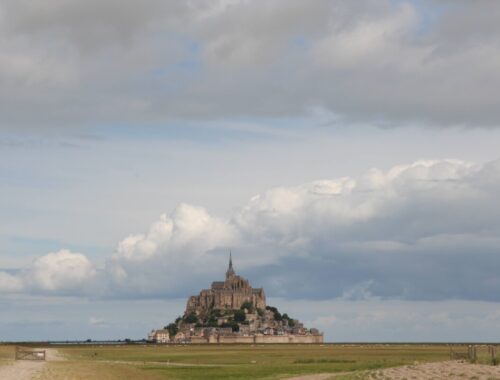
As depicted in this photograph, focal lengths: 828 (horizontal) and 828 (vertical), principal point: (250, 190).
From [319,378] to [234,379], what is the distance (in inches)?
472

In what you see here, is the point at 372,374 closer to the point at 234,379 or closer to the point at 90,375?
the point at 234,379

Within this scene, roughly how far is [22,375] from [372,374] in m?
25.8

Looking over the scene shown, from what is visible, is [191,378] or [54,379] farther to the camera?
[191,378]

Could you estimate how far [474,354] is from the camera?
62.8 m

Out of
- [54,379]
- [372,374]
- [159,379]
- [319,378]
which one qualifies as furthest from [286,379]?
[54,379]

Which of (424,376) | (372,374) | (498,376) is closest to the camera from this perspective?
(498,376)

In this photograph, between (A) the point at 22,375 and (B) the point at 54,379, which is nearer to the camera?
(B) the point at 54,379

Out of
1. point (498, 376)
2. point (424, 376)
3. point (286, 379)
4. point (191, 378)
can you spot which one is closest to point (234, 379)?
point (191, 378)

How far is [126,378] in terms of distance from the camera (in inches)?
2515

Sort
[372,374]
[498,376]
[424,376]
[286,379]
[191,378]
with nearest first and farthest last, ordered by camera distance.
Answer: [498,376]
[424,376]
[372,374]
[286,379]
[191,378]

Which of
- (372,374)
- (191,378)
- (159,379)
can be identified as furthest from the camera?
(191,378)

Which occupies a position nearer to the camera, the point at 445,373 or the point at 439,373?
the point at 445,373

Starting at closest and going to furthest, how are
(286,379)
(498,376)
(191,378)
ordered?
(498,376), (286,379), (191,378)

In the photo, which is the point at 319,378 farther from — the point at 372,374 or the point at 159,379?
the point at 159,379
